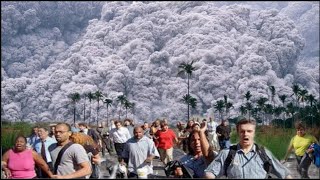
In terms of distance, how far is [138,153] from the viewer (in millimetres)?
9422

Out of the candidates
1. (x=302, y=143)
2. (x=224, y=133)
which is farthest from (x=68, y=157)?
(x=224, y=133)

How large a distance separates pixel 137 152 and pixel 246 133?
4.21 m

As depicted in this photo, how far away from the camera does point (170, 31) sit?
574 ft

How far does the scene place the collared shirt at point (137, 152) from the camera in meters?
9.38

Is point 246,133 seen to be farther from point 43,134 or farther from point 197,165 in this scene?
point 43,134

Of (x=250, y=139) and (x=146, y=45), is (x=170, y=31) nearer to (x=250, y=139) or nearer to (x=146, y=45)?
(x=146, y=45)

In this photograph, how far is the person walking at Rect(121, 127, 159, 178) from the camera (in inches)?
368

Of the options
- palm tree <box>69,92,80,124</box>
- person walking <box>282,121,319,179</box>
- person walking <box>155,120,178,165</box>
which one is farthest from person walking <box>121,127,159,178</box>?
palm tree <box>69,92,80,124</box>

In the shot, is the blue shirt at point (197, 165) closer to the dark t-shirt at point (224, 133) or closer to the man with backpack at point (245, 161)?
the man with backpack at point (245, 161)

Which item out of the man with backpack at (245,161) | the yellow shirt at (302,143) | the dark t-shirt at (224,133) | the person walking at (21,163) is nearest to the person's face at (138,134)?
the person walking at (21,163)

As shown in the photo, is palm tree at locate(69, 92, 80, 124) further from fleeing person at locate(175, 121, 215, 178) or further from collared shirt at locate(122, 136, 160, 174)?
fleeing person at locate(175, 121, 215, 178)

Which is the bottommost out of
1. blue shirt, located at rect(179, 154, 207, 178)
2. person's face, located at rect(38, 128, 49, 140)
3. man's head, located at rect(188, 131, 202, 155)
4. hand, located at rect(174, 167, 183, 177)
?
hand, located at rect(174, 167, 183, 177)

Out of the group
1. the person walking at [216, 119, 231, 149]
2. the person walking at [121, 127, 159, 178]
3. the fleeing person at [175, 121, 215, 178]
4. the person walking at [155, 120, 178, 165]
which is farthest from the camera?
the person walking at [216, 119, 231, 149]

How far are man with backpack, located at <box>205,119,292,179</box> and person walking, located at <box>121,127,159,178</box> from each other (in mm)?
4004
